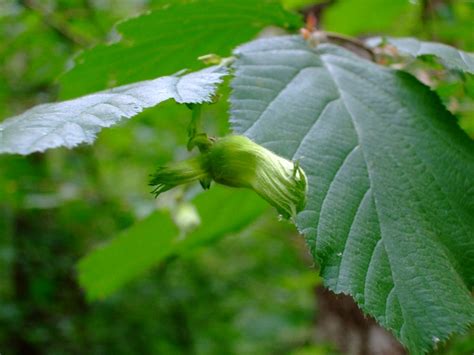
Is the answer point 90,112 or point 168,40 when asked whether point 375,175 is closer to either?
point 90,112

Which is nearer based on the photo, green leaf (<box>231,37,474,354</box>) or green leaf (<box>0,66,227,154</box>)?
green leaf (<box>0,66,227,154</box>)

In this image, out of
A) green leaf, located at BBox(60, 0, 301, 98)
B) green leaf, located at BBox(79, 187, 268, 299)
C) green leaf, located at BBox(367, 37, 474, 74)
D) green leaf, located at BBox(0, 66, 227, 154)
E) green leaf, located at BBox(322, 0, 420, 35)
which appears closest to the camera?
green leaf, located at BBox(0, 66, 227, 154)

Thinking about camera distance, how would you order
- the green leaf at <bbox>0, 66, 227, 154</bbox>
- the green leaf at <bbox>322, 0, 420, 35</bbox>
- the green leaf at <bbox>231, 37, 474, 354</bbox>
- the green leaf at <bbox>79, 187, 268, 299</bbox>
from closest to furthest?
1. the green leaf at <bbox>0, 66, 227, 154</bbox>
2. the green leaf at <bbox>231, 37, 474, 354</bbox>
3. the green leaf at <bbox>79, 187, 268, 299</bbox>
4. the green leaf at <bbox>322, 0, 420, 35</bbox>

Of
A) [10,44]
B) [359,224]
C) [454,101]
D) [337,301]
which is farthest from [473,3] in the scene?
[10,44]

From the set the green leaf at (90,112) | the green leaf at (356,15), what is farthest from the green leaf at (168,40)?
the green leaf at (356,15)

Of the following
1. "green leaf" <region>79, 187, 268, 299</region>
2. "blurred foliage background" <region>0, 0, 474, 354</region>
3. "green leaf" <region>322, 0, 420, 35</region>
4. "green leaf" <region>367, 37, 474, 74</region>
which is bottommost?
"blurred foliage background" <region>0, 0, 474, 354</region>

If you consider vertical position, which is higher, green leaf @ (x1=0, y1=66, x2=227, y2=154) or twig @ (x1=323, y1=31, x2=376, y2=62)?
green leaf @ (x1=0, y1=66, x2=227, y2=154)

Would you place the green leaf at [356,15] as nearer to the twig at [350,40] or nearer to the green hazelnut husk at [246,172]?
the twig at [350,40]

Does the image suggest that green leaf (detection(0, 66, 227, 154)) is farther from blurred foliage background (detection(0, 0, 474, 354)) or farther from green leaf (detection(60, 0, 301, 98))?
blurred foliage background (detection(0, 0, 474, 354))

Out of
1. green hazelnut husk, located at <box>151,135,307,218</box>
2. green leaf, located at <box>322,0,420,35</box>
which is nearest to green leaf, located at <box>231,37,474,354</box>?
green hazelnut husk, located at <box>151,135,307,218</box>
